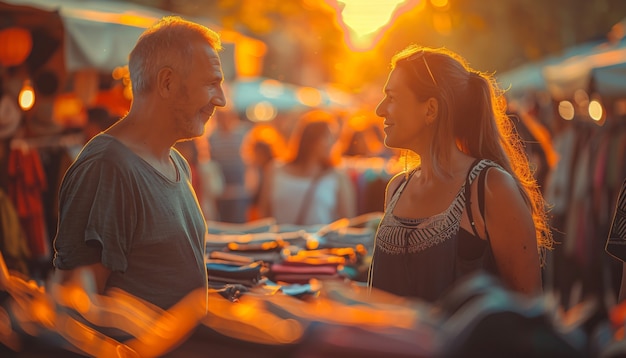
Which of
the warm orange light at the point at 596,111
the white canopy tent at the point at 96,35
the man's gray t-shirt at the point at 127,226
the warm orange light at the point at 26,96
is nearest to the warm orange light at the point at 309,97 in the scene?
the warm orange light at the point at 596,111

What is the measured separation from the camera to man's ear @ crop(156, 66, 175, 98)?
8.10 ft

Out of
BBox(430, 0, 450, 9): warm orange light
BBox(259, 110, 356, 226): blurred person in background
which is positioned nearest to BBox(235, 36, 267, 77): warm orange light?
BBox(259, 110, 356, 226): blurred person in background

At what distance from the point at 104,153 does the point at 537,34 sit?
13610 mm

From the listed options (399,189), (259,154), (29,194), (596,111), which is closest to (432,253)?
(399,189)

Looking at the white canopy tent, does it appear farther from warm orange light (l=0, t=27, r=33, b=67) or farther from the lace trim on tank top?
the lace trim on tank top

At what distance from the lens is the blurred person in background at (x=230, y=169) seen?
31.6 ft

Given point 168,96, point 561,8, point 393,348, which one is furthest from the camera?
point 561,8

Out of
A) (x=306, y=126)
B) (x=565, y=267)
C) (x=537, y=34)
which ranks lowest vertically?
(x=565, y=267)

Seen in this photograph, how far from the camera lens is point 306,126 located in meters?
6.65

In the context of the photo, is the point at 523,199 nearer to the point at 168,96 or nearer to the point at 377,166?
the point at 168,96

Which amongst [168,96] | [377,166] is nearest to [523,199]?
[168,96]

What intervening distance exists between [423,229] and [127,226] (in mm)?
952

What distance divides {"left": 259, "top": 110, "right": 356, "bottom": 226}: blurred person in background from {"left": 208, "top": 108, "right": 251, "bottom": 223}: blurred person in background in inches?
115

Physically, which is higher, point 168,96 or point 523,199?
point 168,96
